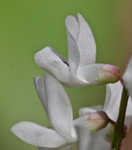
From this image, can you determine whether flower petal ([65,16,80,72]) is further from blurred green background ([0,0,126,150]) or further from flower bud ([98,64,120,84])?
blurred green background ([0,0,126,150])

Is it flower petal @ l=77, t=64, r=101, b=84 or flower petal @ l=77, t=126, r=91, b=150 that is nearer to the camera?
flower petal @ l=77, t=126, r=91, b=150

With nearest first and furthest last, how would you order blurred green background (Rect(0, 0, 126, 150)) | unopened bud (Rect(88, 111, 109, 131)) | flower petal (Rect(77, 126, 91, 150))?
flower petal (Rect(77, 126, 91, 150)) → unopened bud (Rect(88, 111, 109, 131)) → blurred green background (Rect(0, 0, 126, 150))

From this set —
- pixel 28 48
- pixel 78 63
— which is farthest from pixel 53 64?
pixel 28 48

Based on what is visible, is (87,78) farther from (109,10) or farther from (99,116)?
(109,10)

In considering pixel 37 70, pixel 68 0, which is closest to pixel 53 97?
pixel 37 70

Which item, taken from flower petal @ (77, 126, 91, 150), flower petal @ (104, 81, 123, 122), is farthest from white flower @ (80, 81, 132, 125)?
flower petal @ (77, 126, 91, 150)

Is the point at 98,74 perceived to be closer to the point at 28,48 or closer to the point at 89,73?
the point at 89,73

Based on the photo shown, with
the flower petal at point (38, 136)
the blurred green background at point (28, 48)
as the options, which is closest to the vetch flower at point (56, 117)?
the flower petal at point (38, 136)
